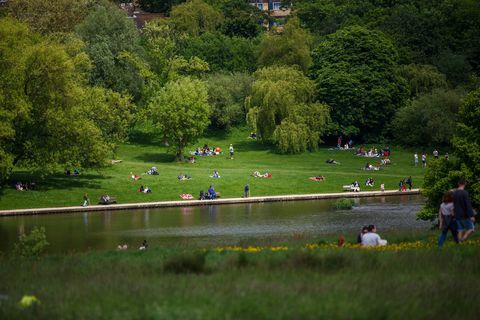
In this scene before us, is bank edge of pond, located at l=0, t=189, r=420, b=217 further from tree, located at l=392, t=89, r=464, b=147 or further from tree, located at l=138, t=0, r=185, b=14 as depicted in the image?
tree, located at l=138, t=0, r=185, b=14

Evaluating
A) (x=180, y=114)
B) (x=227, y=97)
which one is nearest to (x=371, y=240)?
(x=180, y=114)

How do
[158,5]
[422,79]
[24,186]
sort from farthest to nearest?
[158,5]
[422,79]
[24,186]

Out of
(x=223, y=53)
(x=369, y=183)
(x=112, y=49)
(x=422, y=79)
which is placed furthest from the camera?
(x=223, y=53)

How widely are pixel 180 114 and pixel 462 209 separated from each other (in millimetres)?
59029

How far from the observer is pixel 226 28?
133 m

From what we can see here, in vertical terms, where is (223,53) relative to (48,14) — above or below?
below

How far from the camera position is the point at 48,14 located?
109m

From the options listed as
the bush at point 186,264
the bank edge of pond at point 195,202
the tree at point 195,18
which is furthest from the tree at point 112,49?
the bush at point 186,264

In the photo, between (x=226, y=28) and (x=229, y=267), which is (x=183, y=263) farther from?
(x=226, y=28)

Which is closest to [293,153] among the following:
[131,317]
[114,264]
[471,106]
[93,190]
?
A: [93,190]

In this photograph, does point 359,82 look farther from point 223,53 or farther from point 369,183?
point 223,53

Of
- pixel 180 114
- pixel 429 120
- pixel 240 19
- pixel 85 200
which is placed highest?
pixel 240 19

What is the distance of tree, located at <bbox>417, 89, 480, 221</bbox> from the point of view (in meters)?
44.8

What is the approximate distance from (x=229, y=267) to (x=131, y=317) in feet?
21.1
